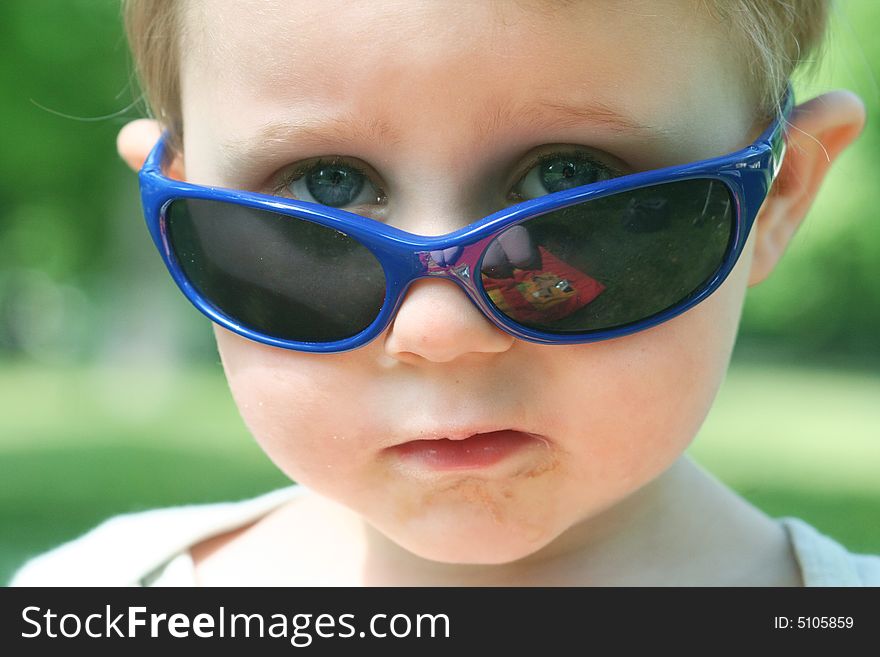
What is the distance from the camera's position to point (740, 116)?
1.31m

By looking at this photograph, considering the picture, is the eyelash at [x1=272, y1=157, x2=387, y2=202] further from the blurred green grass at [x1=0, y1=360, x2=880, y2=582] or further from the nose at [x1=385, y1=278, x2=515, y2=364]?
the blurred green grass at [x1=0, y1=360, x2=880, y2=582]

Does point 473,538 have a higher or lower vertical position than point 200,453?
lower

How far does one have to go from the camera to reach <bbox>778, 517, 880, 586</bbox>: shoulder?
159cm

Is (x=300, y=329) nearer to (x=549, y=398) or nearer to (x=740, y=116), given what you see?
(x=549, y=398)

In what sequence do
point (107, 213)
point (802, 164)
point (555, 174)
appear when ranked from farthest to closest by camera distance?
1. point (107, 213)
2. point (802, 164)
3. point (555, 174)

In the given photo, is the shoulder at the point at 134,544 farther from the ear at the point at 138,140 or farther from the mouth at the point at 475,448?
the mouth at the point at 475,448

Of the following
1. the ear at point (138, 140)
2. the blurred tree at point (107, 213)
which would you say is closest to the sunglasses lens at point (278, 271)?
the ear at point (138, 140)

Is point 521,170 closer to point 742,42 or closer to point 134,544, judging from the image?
point 742,42

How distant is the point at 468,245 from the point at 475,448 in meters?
0.25

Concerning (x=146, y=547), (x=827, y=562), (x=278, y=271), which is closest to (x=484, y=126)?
(x=278, y=271)

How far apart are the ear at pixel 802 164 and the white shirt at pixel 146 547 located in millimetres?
485

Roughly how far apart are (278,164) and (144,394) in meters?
9.44

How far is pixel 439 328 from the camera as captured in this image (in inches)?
45.5
